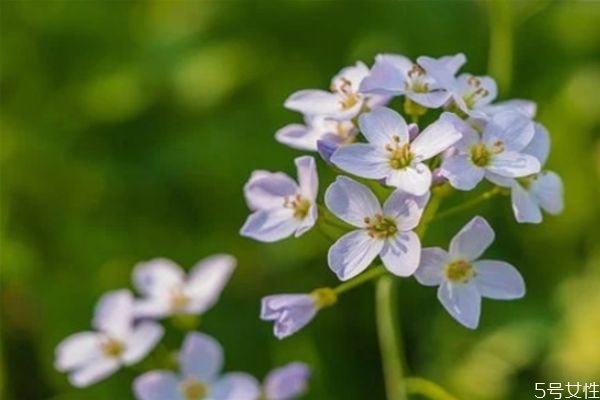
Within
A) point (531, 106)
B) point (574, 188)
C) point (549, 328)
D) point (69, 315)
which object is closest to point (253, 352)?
point (69, 315)

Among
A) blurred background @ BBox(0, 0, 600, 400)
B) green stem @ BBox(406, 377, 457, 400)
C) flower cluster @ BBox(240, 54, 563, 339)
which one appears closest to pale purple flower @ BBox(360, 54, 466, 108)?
flower cluster @ BBox(240, 54, 563, 339)

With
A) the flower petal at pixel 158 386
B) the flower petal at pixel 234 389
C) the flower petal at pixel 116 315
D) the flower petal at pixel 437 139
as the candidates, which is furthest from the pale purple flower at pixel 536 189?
the flower petal at pixel 116 315

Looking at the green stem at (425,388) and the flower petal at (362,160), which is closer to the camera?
the flower petal at (362,160)

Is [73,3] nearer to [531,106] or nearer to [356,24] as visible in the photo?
[356,24]

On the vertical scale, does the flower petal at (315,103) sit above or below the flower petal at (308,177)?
above

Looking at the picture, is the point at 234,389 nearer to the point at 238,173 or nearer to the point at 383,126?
the point at 383,126

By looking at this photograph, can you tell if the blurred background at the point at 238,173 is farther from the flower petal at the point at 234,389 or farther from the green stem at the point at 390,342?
the green stem at the point at 390,342

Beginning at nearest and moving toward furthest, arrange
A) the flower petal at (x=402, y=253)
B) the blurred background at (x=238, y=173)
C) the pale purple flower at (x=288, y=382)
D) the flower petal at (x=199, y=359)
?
the flower petal at (x=402, y=253) → the pale purple flower at (x=288, y=382) → the flower petal at (x=199, y=359) → the blurred background at (x=238, y=173)
